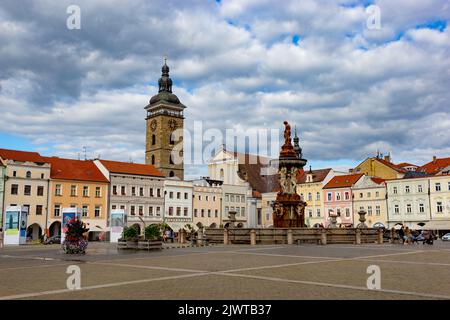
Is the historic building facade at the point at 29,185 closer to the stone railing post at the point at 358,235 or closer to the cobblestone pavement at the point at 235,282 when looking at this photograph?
the stone railing post at the point at 358,235

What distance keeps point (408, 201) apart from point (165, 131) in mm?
48103

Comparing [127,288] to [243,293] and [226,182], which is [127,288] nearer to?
[243,293]

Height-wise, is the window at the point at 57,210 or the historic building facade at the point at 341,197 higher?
the historic building facade at the point at 341,197

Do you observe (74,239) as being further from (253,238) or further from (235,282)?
(235,282)

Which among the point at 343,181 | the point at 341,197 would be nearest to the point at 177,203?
the point at 341,197

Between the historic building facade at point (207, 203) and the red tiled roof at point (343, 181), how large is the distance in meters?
18.0

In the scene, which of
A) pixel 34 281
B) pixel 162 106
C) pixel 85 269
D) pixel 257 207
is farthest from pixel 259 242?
pixel 162 106

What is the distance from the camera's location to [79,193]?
6325 cm

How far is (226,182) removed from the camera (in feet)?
299

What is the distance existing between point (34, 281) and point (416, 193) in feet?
213

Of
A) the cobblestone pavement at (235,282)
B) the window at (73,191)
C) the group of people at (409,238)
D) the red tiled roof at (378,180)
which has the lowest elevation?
the cobblestone pavement at (235,282)

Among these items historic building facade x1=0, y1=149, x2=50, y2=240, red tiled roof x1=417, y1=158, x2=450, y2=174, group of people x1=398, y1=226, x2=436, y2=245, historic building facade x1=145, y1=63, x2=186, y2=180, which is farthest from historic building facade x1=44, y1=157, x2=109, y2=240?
red tiled roof x1=417, y1=158, x2=450, y2=174

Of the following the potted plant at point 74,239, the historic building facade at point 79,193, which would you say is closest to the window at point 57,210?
the historic building facade at point 79,193

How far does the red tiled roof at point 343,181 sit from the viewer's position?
77.4m
